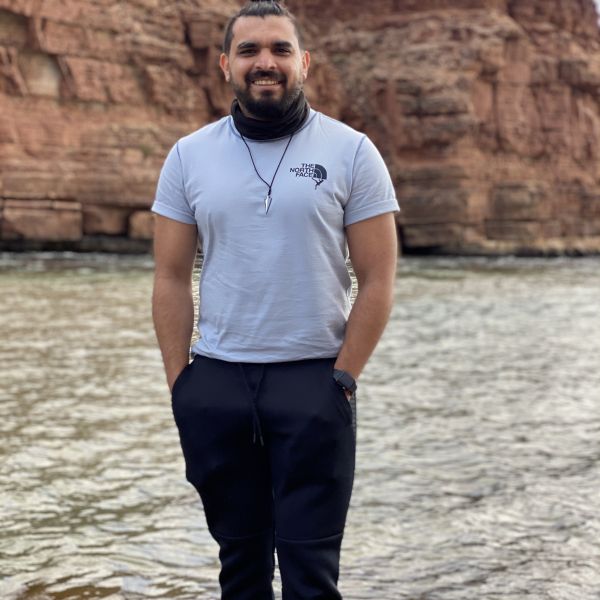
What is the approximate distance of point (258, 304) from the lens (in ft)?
7.66

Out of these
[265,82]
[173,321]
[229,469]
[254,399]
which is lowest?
[229,469]

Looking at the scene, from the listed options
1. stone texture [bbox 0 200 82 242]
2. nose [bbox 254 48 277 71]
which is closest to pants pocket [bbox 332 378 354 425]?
Result: nose [bbox 254 48 277 71]

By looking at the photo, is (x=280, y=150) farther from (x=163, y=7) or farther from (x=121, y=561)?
(x=163, y=7)

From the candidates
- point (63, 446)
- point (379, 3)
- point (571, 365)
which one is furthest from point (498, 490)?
point (379, 3)

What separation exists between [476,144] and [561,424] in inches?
1461

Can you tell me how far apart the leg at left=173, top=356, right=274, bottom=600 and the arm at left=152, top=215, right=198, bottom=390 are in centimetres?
7

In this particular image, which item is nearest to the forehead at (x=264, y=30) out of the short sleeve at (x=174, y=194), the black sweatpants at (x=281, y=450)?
the short sleeve at (x=174, y=194)

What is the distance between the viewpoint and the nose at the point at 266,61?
2367 millimetres

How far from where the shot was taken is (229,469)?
7.89ft

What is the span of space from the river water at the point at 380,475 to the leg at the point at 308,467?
3.73 ft

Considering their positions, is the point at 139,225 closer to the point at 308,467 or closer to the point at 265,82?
the point at 265,82

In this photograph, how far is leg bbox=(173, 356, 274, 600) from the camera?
7.67 ft

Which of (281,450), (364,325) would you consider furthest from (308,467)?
(364,325)

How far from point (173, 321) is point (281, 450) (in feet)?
1.57
